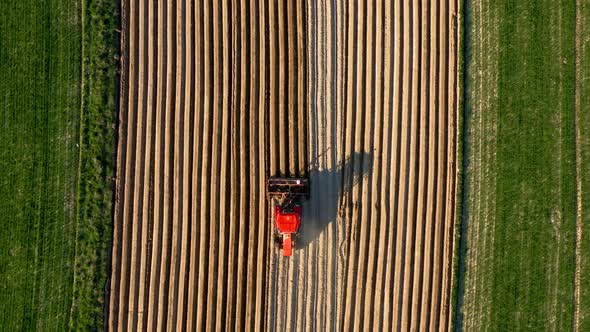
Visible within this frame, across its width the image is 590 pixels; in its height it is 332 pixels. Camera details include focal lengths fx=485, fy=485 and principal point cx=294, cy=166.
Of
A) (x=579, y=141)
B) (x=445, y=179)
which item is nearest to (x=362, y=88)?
(x=445, y=179)

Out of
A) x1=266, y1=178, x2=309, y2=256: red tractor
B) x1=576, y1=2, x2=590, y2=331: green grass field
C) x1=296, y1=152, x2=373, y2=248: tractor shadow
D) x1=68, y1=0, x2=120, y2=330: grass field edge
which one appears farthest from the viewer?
x1=296, y1=152, x2=373, y2=248: tractor shadow

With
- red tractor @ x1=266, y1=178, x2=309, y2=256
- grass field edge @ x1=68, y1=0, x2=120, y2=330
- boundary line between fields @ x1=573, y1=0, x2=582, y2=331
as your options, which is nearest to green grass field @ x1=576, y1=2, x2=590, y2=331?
boundary line between fields @ x1=573, y1=0, x2=582, y2=331

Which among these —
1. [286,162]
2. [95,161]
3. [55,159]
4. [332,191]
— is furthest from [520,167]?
[55,159]

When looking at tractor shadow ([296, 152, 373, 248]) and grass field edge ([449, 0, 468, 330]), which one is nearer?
grass field edge ([449, 0, 468, 330])

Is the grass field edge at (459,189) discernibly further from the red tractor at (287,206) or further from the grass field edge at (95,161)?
the grass field edge at (95,161)

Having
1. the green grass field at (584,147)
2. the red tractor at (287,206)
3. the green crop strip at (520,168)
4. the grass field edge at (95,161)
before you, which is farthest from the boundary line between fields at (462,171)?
the grass field edge at (95,161)

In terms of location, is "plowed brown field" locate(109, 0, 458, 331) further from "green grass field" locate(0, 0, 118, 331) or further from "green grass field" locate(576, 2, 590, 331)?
"green grass field" locate(576, 2, 590, 331)

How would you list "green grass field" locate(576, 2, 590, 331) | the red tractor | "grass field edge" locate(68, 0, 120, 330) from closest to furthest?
the red tractor → "green grass field" locate(576, 2, 590, 331) → "grass field edge" locate(68, 0, 120, 330)
